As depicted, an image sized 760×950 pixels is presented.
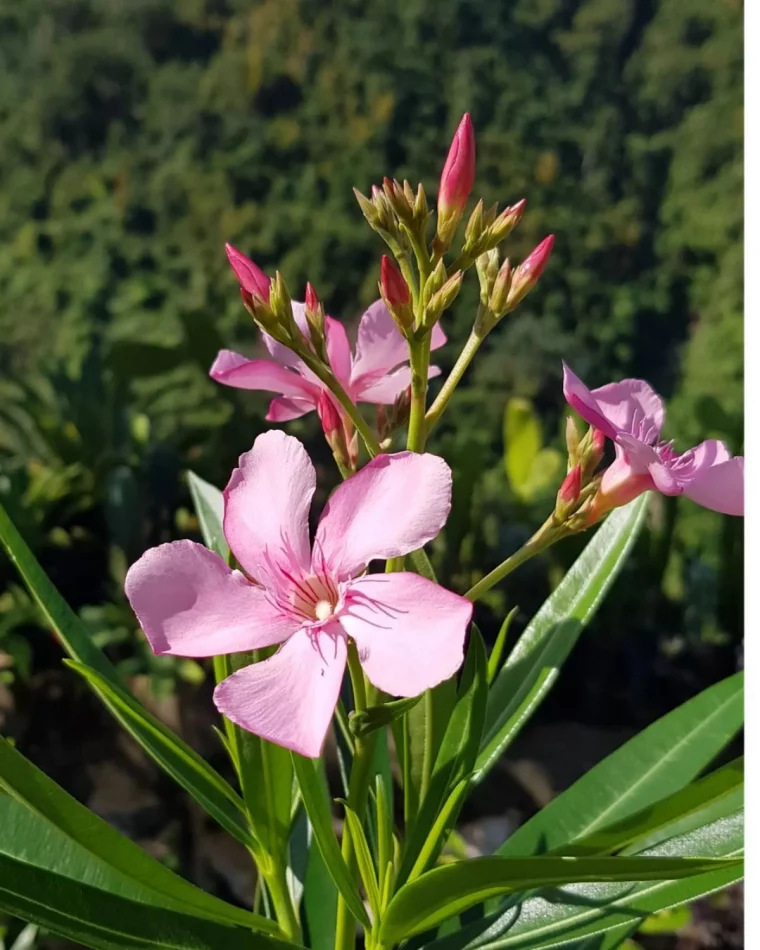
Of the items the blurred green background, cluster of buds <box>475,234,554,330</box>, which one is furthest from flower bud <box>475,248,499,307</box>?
the blurred green background

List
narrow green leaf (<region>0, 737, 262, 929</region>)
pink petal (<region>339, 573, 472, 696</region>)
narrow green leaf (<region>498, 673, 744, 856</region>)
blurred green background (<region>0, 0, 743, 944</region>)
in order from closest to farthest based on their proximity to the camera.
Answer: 1. pink petal (<region>339, 573, 472, 696</region>)
2. narrow green leaf (<region>0, 737, 262, 929</region>)
3. narrow green leaf (<region>498, 673, 744, 856</region>)
4. blurred green background (<region>0, 0, 743, 944</region>)

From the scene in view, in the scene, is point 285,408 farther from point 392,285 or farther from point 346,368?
point 392,285

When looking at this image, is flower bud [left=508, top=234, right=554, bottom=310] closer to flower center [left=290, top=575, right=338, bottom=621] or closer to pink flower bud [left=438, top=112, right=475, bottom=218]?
pink flower bud [left=438, top=112, right=475, bottom=218]

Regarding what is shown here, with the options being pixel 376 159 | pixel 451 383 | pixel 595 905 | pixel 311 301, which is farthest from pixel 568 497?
pixel 376 159

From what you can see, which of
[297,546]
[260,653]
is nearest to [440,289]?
[297,546]

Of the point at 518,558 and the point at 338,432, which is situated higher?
the point at 338,432

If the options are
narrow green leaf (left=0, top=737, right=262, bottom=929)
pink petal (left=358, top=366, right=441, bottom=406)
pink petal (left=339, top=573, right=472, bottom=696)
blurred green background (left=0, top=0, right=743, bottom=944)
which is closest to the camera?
pink petal (left=339, top=573, right=472, bottom=696)

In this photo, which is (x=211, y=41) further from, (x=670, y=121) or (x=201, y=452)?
(x=201, y=452)
